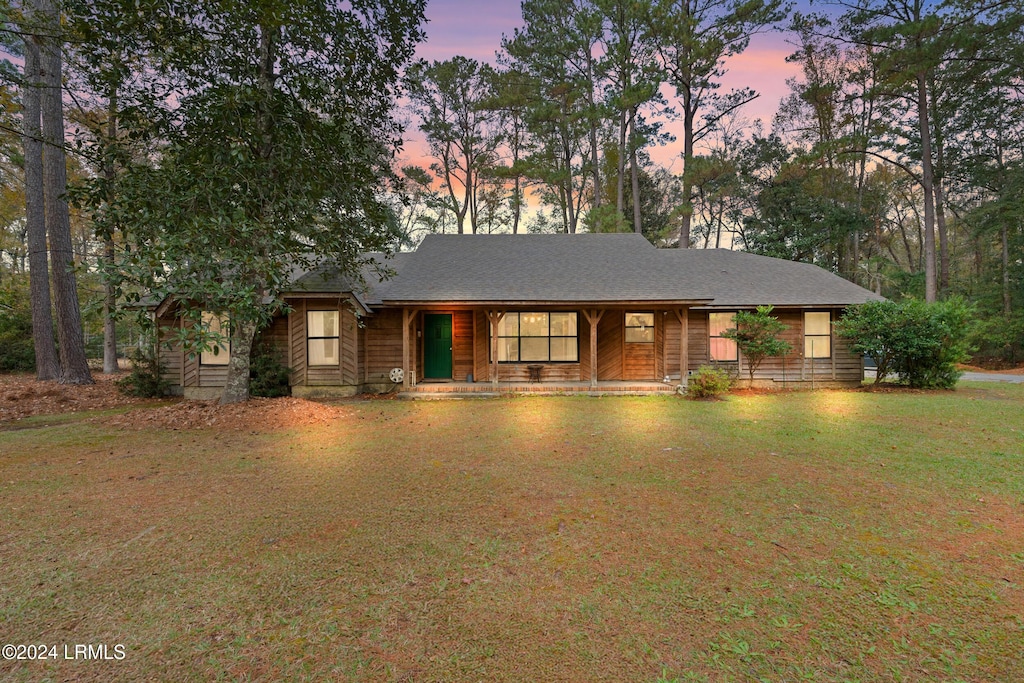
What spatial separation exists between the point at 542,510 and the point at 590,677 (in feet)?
6.91

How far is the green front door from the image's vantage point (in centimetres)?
1333

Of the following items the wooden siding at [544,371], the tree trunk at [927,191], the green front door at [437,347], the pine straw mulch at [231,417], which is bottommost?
the pine straw mulch at [231,417]

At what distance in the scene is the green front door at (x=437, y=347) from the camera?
13.3 meters

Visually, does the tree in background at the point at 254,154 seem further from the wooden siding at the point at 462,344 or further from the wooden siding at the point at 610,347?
the wooden siding at the point at 610,347

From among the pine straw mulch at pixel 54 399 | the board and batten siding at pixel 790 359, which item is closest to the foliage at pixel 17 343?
the pine straw mulch at pixel 54 399

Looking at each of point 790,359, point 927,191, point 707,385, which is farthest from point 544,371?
point 927,191

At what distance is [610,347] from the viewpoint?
13398mm

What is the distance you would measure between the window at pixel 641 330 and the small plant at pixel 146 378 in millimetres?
14027

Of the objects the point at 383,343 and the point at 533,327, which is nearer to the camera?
the point at 383,343

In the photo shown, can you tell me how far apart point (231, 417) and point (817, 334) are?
1670cm

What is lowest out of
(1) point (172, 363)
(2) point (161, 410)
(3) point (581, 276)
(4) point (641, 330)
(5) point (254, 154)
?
(2) point (161, 410)

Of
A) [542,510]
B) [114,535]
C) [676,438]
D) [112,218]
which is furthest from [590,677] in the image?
[112,218]

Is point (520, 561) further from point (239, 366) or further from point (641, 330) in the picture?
point (641, 330)

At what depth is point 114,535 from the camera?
3672 millimetres
